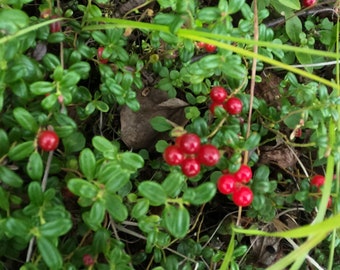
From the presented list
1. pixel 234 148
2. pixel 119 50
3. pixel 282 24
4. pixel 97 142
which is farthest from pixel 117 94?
pixel 282 24

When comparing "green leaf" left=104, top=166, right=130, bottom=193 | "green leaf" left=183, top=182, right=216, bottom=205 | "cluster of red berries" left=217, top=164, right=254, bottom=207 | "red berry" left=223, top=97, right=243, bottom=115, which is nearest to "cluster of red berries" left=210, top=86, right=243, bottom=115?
"red berry" left=223, top=97, right=243, bottom=115

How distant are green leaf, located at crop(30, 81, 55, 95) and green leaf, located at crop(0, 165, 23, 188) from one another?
235 millimetres

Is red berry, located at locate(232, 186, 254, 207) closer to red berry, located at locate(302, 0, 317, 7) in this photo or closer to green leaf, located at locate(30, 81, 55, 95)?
green leaf, located at locate(30, 81, 55, 95)

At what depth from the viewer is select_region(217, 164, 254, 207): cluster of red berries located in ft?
4.99

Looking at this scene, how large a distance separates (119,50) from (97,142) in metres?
0.40

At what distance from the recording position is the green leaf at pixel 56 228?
1.35m

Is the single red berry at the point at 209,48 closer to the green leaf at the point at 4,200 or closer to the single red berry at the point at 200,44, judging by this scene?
the single red berry at the point at 200,44

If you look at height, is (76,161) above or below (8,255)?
above

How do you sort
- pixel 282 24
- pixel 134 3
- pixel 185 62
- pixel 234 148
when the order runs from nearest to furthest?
→ pixel 234 148
pixel 185 62
pixel 134 3
pixel 282 24

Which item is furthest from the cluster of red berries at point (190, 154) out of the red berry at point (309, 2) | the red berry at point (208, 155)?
the red berry at point (309, 2)

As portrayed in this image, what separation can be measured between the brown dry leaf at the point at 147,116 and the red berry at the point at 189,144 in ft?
1.67

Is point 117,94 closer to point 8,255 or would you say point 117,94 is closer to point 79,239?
point 79,239

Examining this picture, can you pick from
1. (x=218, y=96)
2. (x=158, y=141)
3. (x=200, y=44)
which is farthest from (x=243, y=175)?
(x=200, y=44)

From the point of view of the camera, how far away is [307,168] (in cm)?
205
